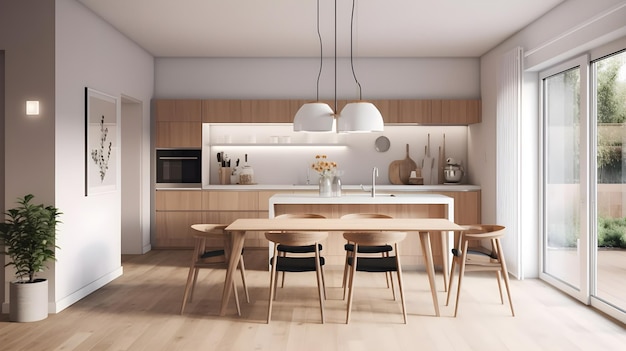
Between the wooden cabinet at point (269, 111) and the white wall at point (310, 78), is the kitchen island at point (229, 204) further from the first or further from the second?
the white wall at point (310, 78)

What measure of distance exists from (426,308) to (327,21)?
321 cm

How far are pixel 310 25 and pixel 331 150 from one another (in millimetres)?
2488

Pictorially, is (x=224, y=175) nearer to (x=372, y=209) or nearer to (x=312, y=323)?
(x=372, y=209)

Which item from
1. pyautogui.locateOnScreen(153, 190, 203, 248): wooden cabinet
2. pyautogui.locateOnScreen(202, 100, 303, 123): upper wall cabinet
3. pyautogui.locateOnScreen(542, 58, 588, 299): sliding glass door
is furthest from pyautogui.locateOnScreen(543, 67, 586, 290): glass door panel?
pyautogui.locateOnScreen(153, 190, 203, 248): wooden cabinet

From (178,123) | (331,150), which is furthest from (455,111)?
(178,123)

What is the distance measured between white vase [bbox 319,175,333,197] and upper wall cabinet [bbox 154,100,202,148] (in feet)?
7.44

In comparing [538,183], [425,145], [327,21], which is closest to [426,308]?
[538,183]

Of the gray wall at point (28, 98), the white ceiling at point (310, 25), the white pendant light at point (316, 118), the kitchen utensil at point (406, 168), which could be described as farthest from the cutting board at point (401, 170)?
the gray wall at point (28, 98)

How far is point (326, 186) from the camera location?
6.19m

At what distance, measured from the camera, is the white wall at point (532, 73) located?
177 inches

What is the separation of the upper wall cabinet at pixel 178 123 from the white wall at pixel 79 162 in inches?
54.6

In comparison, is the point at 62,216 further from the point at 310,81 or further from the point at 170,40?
the point at 310,81

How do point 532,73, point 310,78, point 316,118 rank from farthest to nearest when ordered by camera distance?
point 310,78, point 532,73, point 316,118

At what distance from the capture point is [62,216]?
4.72 metres
